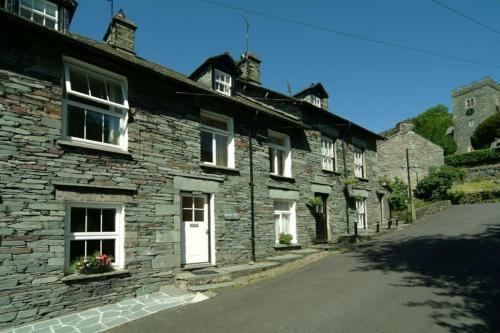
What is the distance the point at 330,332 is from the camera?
19.6ft

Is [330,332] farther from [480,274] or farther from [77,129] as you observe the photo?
[77,129]

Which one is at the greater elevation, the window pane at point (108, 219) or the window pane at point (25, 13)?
the window pane at point (25, 13)

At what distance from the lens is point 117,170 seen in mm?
9102

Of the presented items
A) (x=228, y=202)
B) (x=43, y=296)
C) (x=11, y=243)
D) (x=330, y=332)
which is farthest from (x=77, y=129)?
(x=330, y=332)

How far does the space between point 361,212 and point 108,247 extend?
14530 millimetres

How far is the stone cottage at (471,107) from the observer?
53.5 m

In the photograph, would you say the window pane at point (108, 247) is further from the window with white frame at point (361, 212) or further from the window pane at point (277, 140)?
the window with white frame at point (361, 212)

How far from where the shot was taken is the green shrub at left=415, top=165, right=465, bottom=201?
29734 mm

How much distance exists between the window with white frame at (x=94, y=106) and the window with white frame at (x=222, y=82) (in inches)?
191

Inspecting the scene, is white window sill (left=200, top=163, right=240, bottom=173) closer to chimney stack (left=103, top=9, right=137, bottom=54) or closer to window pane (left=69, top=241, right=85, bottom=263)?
window pane (left=69, top=241, right=85, bottom=263)

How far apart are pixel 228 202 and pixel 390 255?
19.8 ft

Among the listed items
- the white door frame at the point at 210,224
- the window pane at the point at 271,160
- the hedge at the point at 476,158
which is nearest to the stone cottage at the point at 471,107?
the hedge at the point at 476,158

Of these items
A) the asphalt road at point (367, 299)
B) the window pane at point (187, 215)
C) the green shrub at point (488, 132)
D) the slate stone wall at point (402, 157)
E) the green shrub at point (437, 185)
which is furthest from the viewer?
the green shrub at point (488, 132)

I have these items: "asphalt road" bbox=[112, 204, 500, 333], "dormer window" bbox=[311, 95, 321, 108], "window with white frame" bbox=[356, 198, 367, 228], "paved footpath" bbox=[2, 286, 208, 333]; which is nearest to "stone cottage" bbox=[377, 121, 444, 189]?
"window with white frame" bbox=[356, 198, 367, 228]
